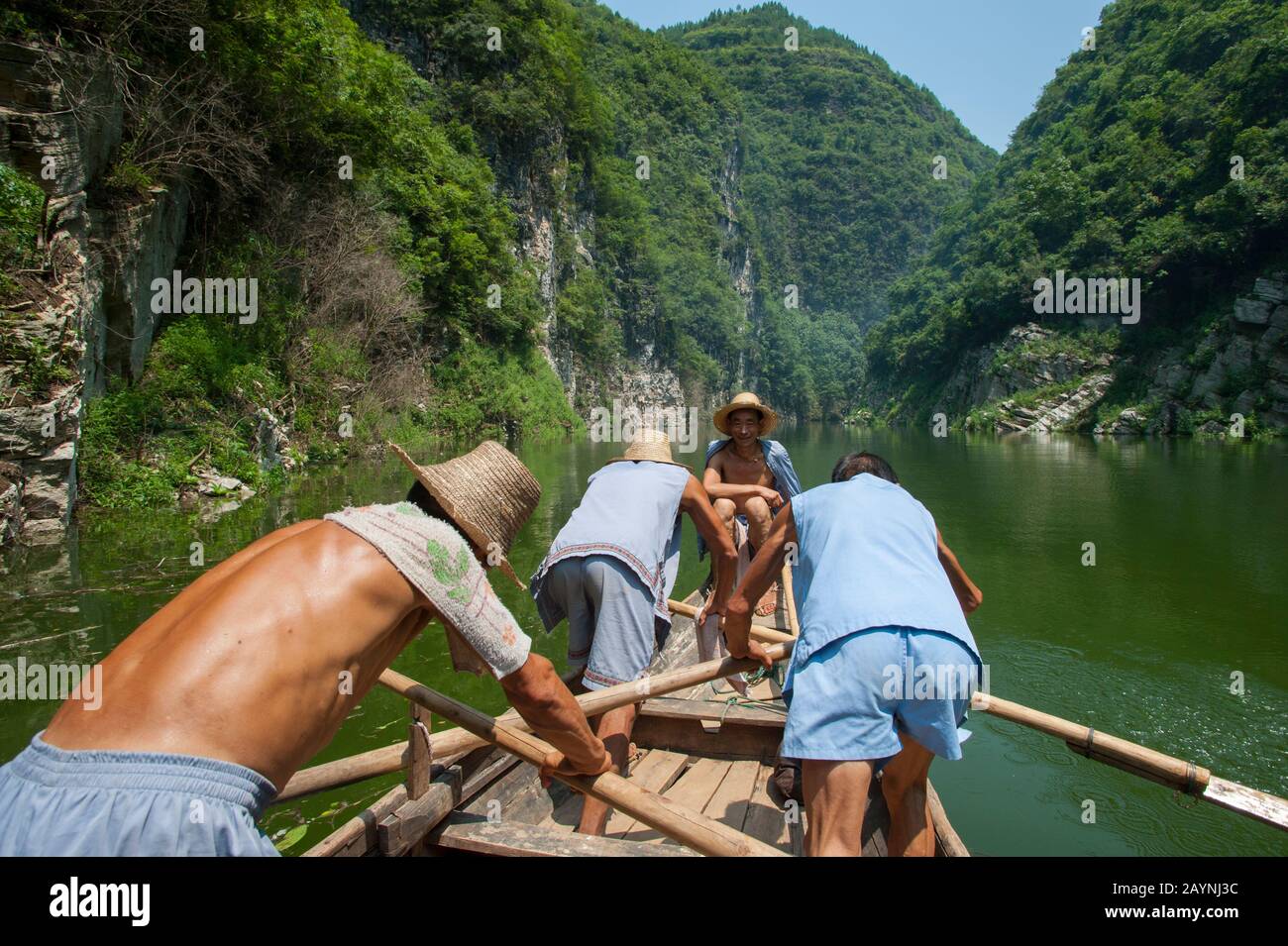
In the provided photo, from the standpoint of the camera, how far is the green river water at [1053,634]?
4.18m

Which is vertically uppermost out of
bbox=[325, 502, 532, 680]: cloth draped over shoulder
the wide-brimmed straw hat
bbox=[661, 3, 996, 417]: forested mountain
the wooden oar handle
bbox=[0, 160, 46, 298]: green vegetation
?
bbox=[661, 3, 996, 417]: forested mountain

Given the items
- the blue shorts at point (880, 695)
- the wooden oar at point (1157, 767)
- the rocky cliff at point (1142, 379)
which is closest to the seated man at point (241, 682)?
the blue shorts at point (880, 695)

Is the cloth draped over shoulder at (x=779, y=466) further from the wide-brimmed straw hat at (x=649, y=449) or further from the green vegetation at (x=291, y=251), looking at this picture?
the green vegetation at (x=291, y=251)

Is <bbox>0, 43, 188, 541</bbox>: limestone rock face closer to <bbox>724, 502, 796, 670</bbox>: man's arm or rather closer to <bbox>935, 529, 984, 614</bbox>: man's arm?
<bbox>724, 502, 796, 670</bbox>: man's arm

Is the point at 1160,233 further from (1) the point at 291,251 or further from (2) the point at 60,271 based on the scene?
(2) the point at 60,271

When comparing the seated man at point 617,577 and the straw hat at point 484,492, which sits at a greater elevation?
the straw hat at point 484,492

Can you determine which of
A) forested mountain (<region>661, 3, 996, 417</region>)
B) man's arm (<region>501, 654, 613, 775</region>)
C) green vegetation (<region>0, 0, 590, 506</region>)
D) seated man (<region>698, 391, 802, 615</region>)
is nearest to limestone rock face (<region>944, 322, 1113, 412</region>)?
green vegetation (<region>0, 0, 590, 506</region>)

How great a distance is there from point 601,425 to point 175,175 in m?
30.3

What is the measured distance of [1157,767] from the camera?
9.18 ft

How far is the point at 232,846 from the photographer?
1.41m

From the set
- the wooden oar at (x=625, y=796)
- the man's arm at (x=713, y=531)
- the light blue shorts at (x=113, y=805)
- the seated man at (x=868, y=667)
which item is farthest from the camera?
the man's arm at (x=713, y=531)

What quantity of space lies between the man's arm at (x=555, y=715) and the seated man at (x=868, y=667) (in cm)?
60

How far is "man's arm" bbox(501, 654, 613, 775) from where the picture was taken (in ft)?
6.55

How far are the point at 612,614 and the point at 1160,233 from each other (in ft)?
135
